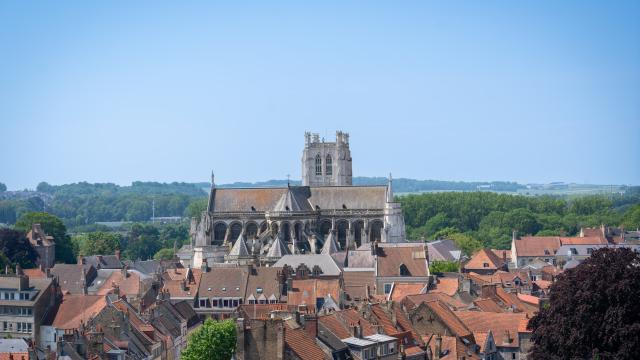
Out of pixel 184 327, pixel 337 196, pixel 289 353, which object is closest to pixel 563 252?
pixel 337 196

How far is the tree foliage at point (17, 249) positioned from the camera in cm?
12975

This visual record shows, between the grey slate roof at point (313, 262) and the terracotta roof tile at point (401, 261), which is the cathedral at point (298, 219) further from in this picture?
the terracotta roof tile at point (401, 261)

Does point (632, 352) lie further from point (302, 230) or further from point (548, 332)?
point (302, 230)

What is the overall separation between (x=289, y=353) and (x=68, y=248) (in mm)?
103813

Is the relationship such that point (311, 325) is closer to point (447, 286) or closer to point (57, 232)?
point (447, 286)

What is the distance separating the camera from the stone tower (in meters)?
169

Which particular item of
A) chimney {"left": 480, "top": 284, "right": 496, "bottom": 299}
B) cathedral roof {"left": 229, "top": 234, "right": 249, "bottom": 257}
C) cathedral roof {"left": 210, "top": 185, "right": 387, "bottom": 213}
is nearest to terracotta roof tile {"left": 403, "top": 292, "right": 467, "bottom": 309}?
chimney {"left": 480, "top": 284, "right": 496, "bottom": 299}

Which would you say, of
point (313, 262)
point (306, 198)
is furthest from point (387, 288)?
point (306, 198)

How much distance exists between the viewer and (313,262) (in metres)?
112

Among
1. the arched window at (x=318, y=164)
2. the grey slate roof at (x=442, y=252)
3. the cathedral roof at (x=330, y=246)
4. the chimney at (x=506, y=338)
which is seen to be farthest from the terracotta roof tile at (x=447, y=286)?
the arched window at (x=318, y=164)

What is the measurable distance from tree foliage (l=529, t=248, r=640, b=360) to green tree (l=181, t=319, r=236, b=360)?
51.6 ft

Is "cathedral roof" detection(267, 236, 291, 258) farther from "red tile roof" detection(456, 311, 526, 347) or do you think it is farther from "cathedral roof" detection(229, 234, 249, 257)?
"red tile roof" detection(456, 311, 526, 347)

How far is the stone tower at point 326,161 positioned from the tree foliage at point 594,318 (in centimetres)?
9940

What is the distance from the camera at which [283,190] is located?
5595 inches
